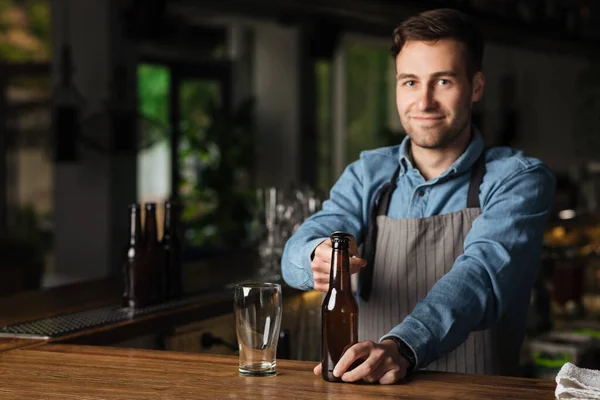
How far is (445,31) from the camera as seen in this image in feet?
7.32

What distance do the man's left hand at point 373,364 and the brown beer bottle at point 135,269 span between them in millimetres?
1071

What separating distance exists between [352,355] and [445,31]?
2.74ft

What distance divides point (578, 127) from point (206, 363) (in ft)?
33.9

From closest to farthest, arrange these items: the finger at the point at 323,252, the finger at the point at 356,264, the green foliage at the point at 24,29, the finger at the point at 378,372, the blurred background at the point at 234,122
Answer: the finger at the point at 378,372 → the finger at the point at 356,264 → the finger at the point at 323,252 → the blurred background at the point at 234,122 → the green foliage at the point at 24,29

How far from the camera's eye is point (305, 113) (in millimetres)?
9414

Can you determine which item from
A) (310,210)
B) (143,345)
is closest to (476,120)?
(310,210)

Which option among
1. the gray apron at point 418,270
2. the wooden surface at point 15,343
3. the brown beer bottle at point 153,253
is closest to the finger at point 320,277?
the gray apron at point 418,270

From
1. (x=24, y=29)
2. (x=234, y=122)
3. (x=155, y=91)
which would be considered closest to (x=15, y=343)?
(x=234, y=122)

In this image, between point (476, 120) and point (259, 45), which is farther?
point (259, 45)

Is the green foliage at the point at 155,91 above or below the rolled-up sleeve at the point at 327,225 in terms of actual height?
above

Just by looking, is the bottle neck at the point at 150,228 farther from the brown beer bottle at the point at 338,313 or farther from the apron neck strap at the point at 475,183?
the brown beer bottle at the point at 338,313

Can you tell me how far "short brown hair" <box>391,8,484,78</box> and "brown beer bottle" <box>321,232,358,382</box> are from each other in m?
0.64

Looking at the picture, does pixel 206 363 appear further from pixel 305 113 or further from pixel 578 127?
pixel 578 127

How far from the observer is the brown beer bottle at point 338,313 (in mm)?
1770
